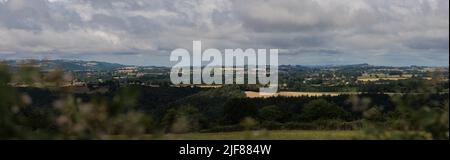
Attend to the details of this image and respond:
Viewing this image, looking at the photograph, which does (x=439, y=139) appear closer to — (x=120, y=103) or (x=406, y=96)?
(x=406, y=96)

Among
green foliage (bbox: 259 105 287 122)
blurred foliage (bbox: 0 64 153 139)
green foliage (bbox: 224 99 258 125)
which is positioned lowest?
green foliage (bbox: 259 105 287 122)

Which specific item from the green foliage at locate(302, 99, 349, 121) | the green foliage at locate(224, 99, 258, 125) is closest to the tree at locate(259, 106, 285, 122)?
the green foliage at locate(302, 99, 349, 121)

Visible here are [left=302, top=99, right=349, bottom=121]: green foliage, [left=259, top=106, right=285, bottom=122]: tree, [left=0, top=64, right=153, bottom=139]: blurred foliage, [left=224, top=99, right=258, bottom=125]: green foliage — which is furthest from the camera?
[left=302, top=99, right=349, bottom=121]: green foliage

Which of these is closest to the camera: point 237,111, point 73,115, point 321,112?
point 73,115

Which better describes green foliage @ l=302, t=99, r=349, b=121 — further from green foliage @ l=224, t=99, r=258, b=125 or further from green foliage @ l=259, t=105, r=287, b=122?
green foliage @ l=224, t=99, r=258, b=125

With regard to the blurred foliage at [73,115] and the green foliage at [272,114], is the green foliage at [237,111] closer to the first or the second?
the green foliage at [272,114]

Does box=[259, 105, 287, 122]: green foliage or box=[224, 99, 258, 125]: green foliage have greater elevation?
box=[224, 99, 258, 125]: green foliage

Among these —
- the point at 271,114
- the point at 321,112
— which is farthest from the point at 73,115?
the point at 271,114

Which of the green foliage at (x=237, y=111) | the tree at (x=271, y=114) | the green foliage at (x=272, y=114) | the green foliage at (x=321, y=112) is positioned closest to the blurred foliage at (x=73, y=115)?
the green foliage at (x=237, y=111)

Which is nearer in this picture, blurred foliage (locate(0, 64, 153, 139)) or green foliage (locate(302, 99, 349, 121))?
blurred foliage (locate(0, 64, 153, 139))

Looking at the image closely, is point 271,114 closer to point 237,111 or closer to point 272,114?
point 272,114
